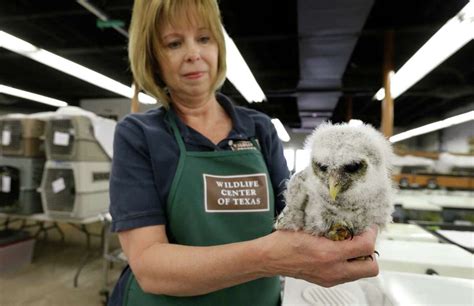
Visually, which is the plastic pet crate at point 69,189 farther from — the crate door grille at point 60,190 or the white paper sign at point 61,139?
the white paper sign at point 61,139

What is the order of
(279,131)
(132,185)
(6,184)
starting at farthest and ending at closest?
(6,184), (279,131), (132,185)

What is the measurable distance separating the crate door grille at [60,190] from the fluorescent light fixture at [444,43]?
4524mm

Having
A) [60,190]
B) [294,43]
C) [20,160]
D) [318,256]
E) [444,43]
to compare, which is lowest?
[60,190]

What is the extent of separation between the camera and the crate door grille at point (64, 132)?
3.21 metres

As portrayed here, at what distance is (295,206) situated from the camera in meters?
0.53

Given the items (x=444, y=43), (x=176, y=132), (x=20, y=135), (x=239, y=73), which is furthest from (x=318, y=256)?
(x=239, y=73)

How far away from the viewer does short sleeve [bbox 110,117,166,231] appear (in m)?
0.67

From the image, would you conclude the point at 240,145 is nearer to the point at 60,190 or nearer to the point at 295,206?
the point at 295,206

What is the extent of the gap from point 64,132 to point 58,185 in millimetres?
569

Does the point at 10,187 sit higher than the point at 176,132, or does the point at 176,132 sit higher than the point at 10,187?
the point at 176,132

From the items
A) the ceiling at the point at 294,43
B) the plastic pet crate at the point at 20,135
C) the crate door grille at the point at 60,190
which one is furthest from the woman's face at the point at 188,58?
the plastic pet crate at the point at 20,135

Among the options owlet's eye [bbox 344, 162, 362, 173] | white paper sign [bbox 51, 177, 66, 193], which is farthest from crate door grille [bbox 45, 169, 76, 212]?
owlet's eye [bbox 344, 162, 362, 173]

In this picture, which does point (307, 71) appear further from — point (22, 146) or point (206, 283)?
point (206, 283)

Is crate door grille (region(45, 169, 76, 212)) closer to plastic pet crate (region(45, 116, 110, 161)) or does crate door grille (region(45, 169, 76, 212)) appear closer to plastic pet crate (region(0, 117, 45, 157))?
plastic pet crate (region(45, 116, 110, 161))
